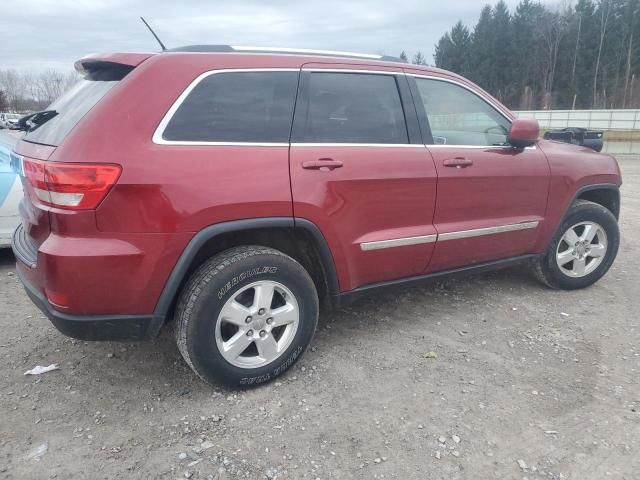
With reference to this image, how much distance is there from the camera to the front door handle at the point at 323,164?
2.74 meters

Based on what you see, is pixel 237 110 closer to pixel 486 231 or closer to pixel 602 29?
pixel 486 231

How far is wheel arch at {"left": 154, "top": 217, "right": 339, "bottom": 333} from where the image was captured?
248 cm

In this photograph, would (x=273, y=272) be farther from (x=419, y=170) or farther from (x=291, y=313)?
(x=419, y=170)

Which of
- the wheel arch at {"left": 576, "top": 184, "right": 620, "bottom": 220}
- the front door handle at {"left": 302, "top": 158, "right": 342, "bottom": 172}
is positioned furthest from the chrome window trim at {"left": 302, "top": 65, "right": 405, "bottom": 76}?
the wheel arch at {"left": 576, "top": 184, "right": 620, "bottom": 220}

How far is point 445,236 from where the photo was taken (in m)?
3.38

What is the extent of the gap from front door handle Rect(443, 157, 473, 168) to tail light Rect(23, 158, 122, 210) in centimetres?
204

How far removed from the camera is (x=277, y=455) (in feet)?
7.59

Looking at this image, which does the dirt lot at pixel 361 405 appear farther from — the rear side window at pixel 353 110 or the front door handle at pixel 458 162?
the rear side window at pixel 353 110

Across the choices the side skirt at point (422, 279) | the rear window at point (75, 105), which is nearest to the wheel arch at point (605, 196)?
the side skirt at point (422, 279)

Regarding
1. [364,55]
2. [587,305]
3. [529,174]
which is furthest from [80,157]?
[587,305]

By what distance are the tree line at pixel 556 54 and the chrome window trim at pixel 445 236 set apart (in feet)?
145

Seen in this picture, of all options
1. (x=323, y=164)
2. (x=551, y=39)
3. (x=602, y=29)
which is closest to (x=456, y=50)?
(x=551, y=39)

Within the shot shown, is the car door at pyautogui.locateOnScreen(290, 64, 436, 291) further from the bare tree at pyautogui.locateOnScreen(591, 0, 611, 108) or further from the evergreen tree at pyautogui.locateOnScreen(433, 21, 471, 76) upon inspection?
the evergreen tree at pyautogui.locateOnScreen(433, 21, 471, 76)

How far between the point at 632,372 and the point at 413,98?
2166 mm
